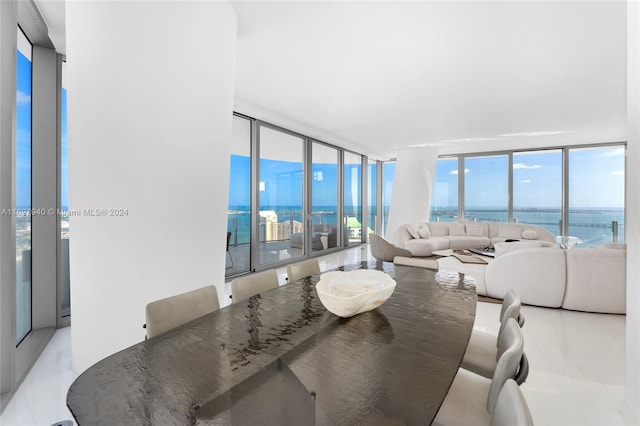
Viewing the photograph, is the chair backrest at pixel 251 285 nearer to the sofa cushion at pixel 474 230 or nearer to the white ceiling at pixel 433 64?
the white ceiling at pixel 433 64

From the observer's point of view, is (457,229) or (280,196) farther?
(457,229)

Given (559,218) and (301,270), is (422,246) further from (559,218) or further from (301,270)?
(301,270)

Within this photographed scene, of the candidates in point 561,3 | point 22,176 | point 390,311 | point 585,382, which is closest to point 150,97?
point 22,176

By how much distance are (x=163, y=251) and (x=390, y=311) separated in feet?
5.50

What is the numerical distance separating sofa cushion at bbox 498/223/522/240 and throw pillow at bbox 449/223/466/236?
0.84 meters

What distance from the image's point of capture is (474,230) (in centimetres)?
767

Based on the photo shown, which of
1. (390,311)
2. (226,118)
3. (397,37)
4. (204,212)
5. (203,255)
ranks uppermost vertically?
(397,37)

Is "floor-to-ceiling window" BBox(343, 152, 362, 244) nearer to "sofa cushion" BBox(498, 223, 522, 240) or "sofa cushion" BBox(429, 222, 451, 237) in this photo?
"sofa cushion" BBox(429, 222, 451, 237)

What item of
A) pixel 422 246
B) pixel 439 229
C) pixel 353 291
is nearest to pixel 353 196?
pixel 439 229

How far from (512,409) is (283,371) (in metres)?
0.66

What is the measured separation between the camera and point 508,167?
27.1 feet

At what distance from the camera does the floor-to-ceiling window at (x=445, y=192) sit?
8883 millimetres

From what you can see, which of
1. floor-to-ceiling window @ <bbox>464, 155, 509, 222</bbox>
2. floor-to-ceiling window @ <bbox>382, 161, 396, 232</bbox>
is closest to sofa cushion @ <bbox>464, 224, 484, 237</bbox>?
floor-to-ceiling window @ <bbox>464, 155, 509, 222</bbox>

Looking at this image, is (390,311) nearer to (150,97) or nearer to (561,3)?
(150,97)
